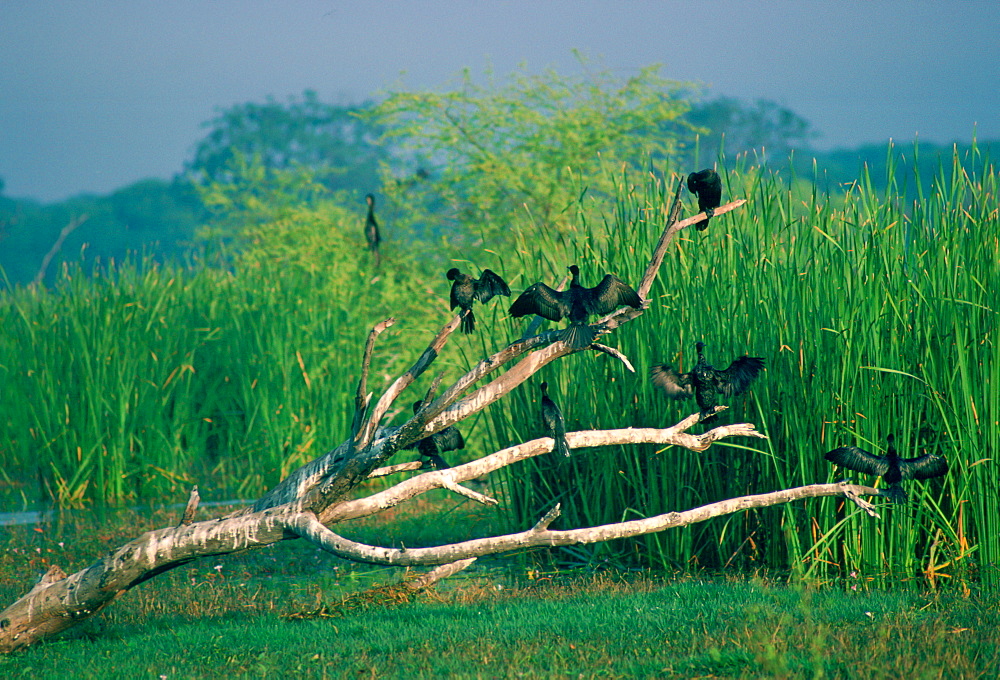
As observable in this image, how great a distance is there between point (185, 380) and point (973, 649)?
8560 millimetres

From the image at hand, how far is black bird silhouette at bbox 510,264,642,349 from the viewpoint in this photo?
4.43 metres

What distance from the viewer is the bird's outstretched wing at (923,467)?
4.79m

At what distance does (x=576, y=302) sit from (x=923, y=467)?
6.83 feet

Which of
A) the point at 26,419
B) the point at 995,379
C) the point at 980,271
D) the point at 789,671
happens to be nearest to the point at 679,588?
the point at 789,671

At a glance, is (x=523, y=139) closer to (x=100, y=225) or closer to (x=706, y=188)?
(x=706, y=188)

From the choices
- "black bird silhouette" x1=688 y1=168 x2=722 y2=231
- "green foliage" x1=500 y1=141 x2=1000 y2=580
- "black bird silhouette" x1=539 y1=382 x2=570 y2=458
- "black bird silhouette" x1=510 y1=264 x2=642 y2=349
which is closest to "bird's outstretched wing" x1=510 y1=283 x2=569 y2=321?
"black bird silhouette" x1=510 y1=264 x2=642 y2=349

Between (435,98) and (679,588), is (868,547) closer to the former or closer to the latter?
(679,588)

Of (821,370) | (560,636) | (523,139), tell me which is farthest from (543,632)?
(523,139)

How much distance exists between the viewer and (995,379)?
5160 millimetres

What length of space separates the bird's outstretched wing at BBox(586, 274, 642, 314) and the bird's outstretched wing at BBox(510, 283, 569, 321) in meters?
0.14

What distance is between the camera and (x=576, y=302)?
178 inches

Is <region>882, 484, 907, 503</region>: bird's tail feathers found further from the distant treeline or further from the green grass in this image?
the distant treeline

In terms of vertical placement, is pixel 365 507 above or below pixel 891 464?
above

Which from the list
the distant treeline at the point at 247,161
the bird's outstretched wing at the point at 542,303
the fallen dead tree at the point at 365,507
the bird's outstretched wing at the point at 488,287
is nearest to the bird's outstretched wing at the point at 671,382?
the fallen dead tree at the point at 365,507
